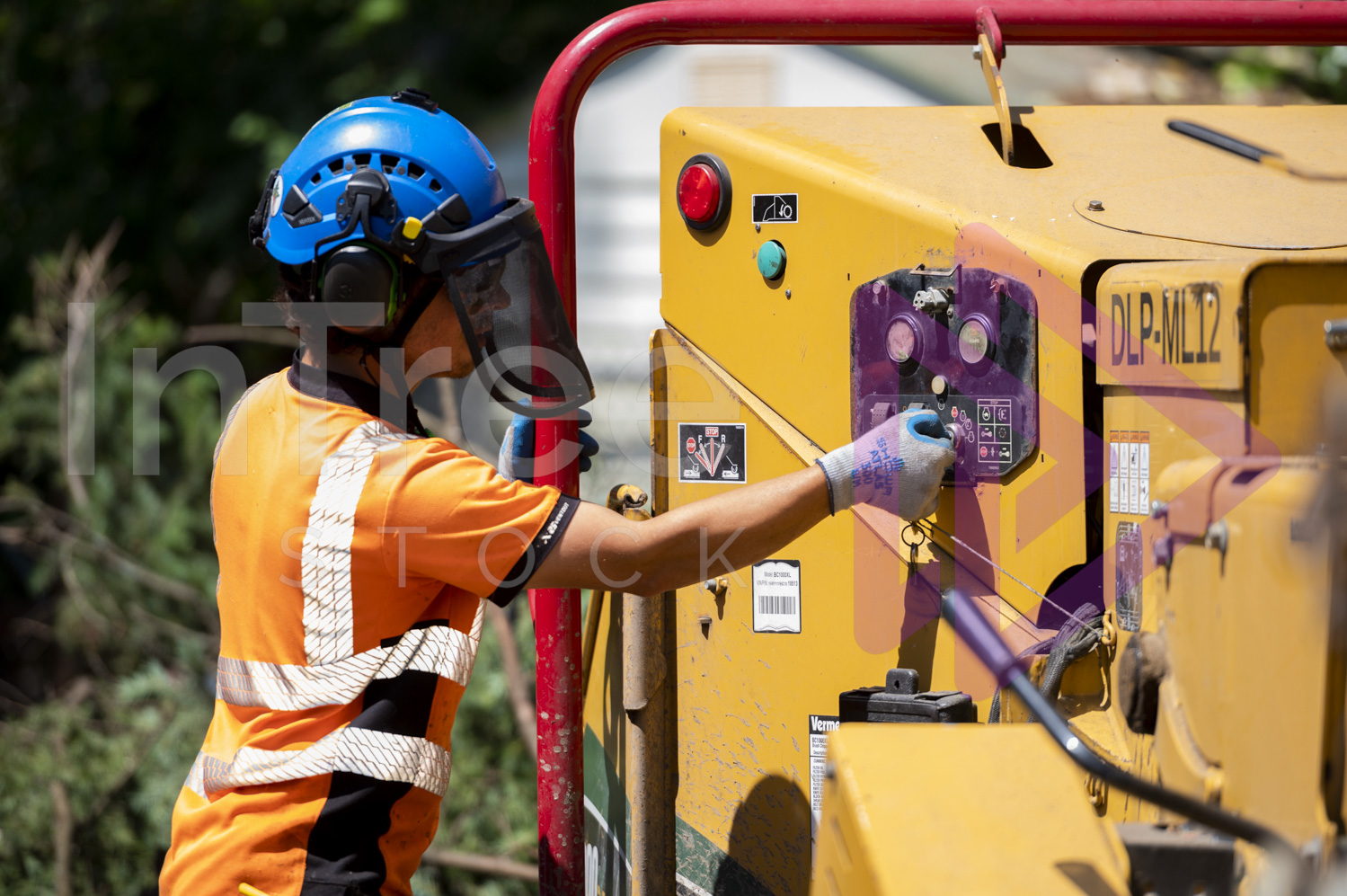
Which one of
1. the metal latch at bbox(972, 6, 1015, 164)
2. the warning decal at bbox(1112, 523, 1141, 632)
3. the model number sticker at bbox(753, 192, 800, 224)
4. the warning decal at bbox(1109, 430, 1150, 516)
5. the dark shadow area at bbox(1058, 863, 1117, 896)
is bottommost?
the dark shadow area at bbox(1058, 863, 1117, 896)

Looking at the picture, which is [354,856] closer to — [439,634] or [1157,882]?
[439,634]

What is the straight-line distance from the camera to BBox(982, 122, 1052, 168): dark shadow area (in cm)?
213

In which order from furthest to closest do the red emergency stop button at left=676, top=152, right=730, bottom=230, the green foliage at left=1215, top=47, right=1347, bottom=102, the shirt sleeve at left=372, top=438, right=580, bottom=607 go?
the green foliage at left=1215, top=47, right=1347, bottom=102
the red emergency stop button at left=676, top=152, right=730, bottom=230
the shirt sleeve at left=372, top=438, right=580, bottom=607

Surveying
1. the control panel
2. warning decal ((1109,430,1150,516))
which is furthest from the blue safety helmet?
warning decal ((1109,430,1150,516))

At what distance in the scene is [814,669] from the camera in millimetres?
2146

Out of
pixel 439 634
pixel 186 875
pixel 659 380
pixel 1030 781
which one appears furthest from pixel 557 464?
pixel 1030 781

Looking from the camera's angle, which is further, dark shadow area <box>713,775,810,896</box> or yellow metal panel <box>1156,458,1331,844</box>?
dark shadow area <box>713,775,810,896</box>

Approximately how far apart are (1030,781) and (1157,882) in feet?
0.52

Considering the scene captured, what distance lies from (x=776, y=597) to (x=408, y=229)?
3.00 feet

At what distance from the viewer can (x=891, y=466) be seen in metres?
1.85

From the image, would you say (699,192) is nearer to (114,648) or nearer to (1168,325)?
(1168,325)

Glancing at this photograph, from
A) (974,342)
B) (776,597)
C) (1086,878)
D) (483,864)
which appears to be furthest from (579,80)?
(483,864)

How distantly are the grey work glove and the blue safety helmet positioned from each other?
23.3 inches

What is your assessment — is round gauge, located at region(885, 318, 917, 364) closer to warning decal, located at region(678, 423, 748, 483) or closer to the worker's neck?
warning decal, located at region(678, 423, 748, 483)
